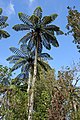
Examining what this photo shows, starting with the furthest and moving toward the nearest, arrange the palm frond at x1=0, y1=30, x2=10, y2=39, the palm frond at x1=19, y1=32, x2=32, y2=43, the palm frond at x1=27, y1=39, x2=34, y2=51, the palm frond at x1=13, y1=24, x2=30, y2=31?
the palm frond at x1=27, y1=39, x2=34, y2=51 < the palm frond at x1=19, y1=32, x2=32, y2=43 < the palm frond at x1=0, y1=30, x2=10, y2=39 < the palm frond at x1=13, y1=24, x2=30, y2=31

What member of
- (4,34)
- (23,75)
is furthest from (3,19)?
(23,75)

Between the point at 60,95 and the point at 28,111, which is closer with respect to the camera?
the point at 60,95

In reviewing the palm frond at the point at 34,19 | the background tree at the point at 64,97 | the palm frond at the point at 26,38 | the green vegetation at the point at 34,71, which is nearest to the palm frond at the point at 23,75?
the green vegetation at the point at 34,71

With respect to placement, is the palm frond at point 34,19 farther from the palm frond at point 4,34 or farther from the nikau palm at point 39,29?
the palm frond at point 4,34

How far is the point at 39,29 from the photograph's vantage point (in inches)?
1348

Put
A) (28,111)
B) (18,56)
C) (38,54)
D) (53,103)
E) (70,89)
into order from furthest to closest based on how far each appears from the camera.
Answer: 1. (18,56)
2. (38,54)
3. (28,111)
4. (70,89)
5. (53,103)

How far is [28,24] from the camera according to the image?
34406 mm

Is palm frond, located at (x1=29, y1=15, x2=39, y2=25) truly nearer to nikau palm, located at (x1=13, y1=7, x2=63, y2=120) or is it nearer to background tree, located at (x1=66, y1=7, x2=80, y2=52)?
nikau palm, located at (x1=13, y1=7, x2=63, y2=120)

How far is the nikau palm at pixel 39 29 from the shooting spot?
33.7 metres

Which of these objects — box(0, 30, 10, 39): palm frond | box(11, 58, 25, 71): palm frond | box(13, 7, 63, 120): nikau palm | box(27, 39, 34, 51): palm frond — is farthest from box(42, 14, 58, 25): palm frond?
box(11, 58, 25, 71): palm frond

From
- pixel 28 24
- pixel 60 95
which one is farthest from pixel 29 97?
pixel 60 95

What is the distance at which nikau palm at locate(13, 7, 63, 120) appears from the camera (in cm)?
3369

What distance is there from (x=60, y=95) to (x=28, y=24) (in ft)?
52.7

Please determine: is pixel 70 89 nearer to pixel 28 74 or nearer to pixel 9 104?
pixel 9 104
